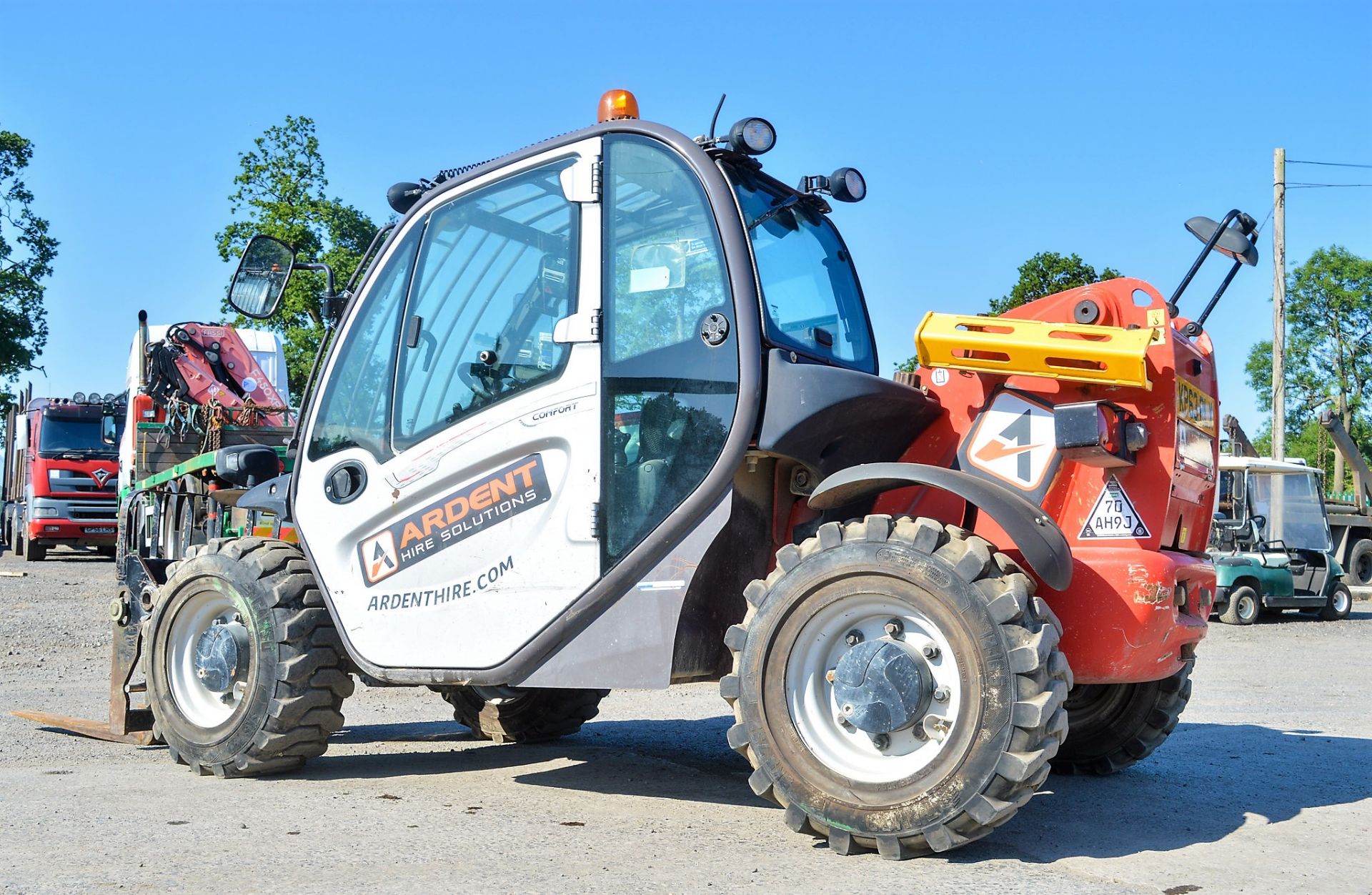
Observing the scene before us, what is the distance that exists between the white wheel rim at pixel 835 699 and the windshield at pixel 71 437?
21.7 m

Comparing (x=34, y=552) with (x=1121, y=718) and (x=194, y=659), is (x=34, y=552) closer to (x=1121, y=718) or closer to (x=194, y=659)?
(x=194, y=659)

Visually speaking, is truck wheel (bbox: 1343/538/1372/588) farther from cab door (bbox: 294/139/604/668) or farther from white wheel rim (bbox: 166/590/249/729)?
white wheel rim (bbox: 166/590/249/729)

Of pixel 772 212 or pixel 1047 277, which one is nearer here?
pixel 772 212

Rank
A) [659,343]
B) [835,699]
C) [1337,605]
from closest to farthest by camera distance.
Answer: [835,699] → [659,343] → [1337,605]

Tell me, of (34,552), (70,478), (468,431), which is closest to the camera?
(468,431)

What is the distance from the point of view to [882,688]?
420cm

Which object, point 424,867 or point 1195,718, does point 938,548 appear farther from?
point 1195,718

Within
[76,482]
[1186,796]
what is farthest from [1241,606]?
[76,482]

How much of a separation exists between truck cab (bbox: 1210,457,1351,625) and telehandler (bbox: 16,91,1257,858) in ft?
43.5

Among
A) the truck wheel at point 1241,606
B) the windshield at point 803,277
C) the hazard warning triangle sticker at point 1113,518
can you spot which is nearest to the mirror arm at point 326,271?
the windshield at point 803,277

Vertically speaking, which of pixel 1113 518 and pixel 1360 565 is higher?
pixel 1113 518

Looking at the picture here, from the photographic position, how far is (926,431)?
16.7 feet

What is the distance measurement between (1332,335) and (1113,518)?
65.9m

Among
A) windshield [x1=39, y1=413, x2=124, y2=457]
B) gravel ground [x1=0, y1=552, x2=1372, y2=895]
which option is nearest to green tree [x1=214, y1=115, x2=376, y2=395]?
windshield [x1=39, y1=413, x2=124, y2=457]
